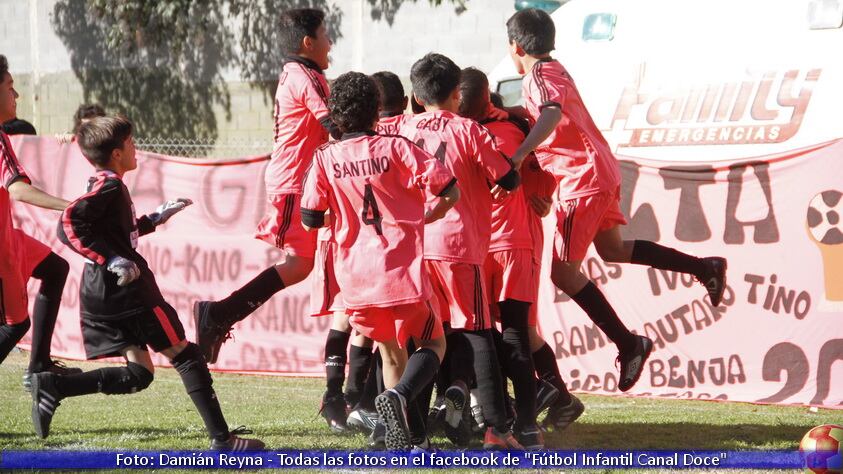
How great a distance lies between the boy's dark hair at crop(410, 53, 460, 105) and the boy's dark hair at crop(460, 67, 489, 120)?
1.04ft

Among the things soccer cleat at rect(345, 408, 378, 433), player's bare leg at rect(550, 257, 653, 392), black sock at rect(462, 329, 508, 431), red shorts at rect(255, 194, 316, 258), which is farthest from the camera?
red shorts at rect(255, 194, 316, 258)

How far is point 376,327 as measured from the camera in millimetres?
5312

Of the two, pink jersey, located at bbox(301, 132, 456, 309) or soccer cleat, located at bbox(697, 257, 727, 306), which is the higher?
pink jersey, located at bbox(301, 132, 456, 309)

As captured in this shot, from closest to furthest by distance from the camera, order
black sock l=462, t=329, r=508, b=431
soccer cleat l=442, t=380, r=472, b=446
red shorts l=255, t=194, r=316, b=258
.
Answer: black sock l=462, t=329, r=508, b=431 < soccer cleat l=442, t=380, r=472, b=446 < red shorts l=255, t=194, r=316, b=258

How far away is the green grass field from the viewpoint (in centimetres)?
599

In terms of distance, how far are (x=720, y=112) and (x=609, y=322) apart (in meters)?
2.97

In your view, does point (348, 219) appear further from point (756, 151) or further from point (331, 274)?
point (756, 151)

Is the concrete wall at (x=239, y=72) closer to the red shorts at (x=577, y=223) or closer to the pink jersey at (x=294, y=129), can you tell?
the pink jersey at (x=294, y=129)

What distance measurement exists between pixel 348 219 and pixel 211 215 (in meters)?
5.33

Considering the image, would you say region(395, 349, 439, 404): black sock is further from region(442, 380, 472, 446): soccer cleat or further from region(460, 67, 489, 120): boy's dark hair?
region(460, 67, 489, 120): boy's dark hair

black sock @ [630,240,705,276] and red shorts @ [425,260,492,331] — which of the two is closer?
red shorts @ [425,260,492,331]

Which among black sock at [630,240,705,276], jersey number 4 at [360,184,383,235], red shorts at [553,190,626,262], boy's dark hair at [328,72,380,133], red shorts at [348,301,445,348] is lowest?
red shorts at [348,301,445,348]

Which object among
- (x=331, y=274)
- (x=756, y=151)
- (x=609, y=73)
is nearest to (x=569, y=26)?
(x=609, y=73)

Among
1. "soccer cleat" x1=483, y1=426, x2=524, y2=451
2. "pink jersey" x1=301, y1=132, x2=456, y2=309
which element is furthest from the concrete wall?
"pink jersey" x1=301, y1=132, x2=456, y2=309
